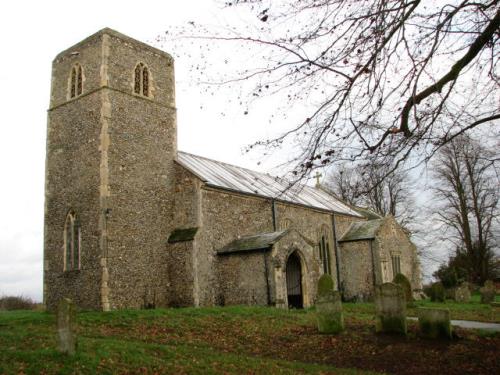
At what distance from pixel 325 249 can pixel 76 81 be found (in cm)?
1685

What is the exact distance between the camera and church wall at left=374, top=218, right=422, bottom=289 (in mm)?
28359

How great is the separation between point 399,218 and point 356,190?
3954 cm

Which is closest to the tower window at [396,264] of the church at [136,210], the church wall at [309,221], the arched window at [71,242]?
the church wall at [309,221]

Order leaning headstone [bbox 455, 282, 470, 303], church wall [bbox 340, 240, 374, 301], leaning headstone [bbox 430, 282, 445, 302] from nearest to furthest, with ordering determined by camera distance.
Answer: leaning headstone [bbox 430, 282, 445, 302] < leaning headstone [bbox 455, 282, 470, 303] < church wall [bbox 340, 240, 374, 301]

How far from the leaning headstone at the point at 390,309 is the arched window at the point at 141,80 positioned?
13.4 metres

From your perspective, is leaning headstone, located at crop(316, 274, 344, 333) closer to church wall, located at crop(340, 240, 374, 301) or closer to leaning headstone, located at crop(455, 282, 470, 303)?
church wall, located at crop(340, 240, 374, 301)

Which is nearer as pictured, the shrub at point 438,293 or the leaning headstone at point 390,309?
the leaning headstone at point 390,309

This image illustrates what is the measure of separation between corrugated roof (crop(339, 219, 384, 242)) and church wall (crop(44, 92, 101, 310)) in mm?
16828

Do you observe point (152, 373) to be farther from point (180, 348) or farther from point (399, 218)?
point (399, 218)

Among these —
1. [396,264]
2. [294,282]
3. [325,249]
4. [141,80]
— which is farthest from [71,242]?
[396,264]

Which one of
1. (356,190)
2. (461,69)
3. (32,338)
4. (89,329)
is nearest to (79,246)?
(89,329)

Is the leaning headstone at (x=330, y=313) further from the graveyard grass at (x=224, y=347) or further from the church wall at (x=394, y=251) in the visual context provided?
the church wall at (x=394, y=251)

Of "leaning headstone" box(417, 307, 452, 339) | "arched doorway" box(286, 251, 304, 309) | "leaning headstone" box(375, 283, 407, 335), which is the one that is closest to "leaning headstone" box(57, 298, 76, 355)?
"leaning headstone" box(375, 283, 407, 335)

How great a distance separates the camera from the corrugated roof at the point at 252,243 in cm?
1948
